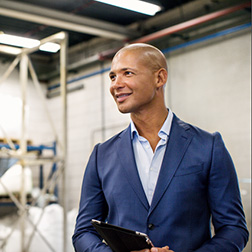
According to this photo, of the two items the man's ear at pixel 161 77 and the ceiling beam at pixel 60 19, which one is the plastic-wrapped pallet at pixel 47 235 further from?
the man's ear at pixel 161 77

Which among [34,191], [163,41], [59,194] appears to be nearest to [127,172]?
[163,41]

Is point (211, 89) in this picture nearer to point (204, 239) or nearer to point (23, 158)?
point (23, 158)

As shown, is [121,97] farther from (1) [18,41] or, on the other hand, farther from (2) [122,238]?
(1) [18,41]

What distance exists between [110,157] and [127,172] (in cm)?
17

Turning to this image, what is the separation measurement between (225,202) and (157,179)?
0.33 metres

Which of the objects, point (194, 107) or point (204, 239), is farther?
point (194, 107)

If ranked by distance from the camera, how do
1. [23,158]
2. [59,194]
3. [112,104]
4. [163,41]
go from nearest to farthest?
[23,158] → [163,41] → [112,104] → [59,194]

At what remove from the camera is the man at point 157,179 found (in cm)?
192

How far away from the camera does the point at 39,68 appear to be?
1387 centimetres

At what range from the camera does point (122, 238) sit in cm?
175

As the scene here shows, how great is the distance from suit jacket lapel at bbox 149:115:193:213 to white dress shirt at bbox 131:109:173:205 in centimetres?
5

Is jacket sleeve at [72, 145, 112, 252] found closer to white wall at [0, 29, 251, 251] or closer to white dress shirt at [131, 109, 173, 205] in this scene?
white dress shirt at [131, 109, 173, 205]

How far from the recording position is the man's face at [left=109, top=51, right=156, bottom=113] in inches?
79.3

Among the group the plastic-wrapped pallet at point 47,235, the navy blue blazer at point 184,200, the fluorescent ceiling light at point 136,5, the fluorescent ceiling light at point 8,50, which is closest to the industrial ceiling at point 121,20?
the fluorescent ceiling light at point 8,50
